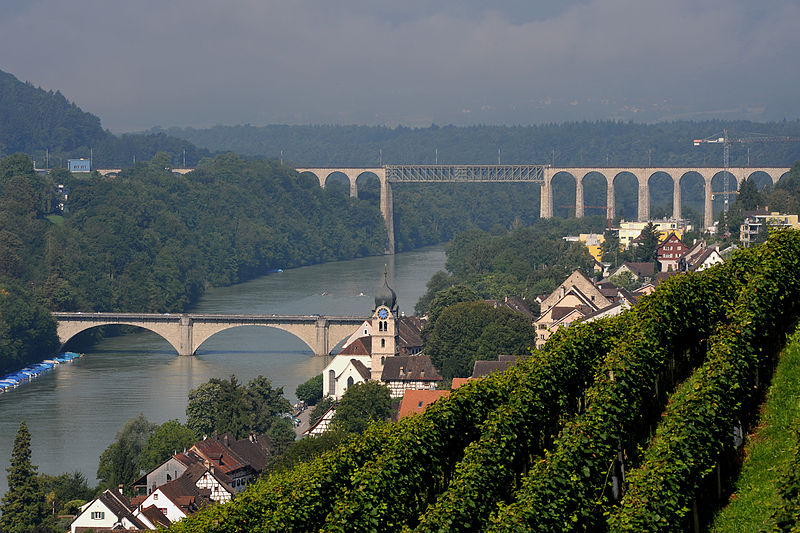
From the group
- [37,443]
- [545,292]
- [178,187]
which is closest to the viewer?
[37,443]

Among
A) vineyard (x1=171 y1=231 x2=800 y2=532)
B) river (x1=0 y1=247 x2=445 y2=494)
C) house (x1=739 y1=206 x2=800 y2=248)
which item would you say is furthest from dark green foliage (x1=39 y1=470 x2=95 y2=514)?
house (x1=739 y1=206 x2=800 y2=248)

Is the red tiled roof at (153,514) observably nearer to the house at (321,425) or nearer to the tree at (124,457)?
the tree at (124,457)

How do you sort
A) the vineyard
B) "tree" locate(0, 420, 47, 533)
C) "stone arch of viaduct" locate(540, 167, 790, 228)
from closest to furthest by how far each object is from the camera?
the vineyard, "tree" locate(0, 420, 47, 533), "stone arch of viaduct" locate(540, 167, 790, 228)

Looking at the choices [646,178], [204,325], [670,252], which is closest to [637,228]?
[670,252]

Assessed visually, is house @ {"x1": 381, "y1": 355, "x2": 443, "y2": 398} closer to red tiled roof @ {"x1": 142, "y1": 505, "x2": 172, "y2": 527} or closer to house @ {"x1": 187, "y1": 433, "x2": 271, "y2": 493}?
house @ {"x1": 187, "y1": 433, "x2": 271, "y2": 493}

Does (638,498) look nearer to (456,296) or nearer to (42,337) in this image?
(456,296)

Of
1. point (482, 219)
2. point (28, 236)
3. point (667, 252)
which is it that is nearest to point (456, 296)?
point (667, 252)

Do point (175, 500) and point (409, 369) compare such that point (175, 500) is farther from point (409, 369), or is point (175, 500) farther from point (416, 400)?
point (409, 369)
